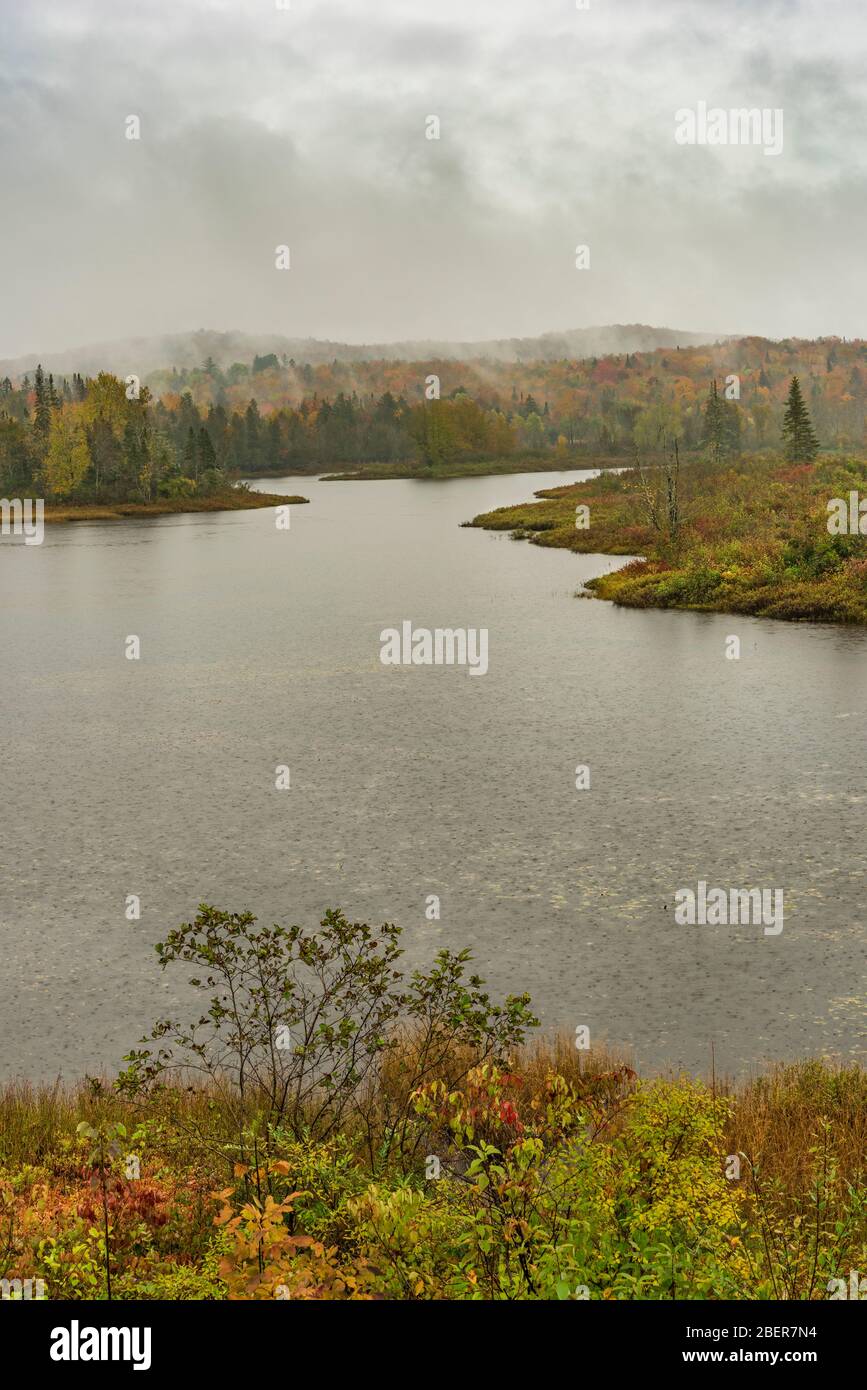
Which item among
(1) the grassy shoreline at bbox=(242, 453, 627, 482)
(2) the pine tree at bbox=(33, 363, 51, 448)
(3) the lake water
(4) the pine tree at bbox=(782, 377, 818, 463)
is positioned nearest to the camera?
(3) the lake water

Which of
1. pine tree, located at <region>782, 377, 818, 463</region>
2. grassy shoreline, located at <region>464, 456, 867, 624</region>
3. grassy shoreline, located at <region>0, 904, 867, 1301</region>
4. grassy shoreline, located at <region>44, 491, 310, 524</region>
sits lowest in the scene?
grassy shoreline, located at <region>0, 904, 867, 1301</region>

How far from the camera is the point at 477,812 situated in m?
17.5

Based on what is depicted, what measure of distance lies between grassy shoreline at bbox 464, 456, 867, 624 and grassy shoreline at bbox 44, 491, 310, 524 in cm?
4717

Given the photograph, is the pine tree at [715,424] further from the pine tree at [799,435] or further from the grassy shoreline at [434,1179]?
the grassy shoreline at [434,1179]

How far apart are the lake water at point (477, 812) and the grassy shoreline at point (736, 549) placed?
2.04m

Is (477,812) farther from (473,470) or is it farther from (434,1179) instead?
(473,470)

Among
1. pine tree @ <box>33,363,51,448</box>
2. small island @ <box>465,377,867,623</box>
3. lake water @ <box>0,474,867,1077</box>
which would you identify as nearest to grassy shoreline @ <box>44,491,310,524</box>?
pine tree @ <box>33,363,51,448</box>

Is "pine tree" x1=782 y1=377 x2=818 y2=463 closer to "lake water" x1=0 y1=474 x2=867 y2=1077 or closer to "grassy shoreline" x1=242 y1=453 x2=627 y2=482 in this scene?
"grassy shoreline" x1=242 y1=453 x2=627 y2=482

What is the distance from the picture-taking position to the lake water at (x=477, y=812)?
11758 mm

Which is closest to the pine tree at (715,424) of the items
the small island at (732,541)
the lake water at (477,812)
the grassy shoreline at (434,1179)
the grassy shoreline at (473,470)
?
the grassy shoreline at (473,470)

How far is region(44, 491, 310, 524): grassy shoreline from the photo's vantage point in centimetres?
11169

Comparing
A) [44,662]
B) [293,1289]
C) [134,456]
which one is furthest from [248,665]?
[134,456]

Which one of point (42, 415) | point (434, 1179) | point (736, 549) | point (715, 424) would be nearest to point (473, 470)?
point (715, 424)
